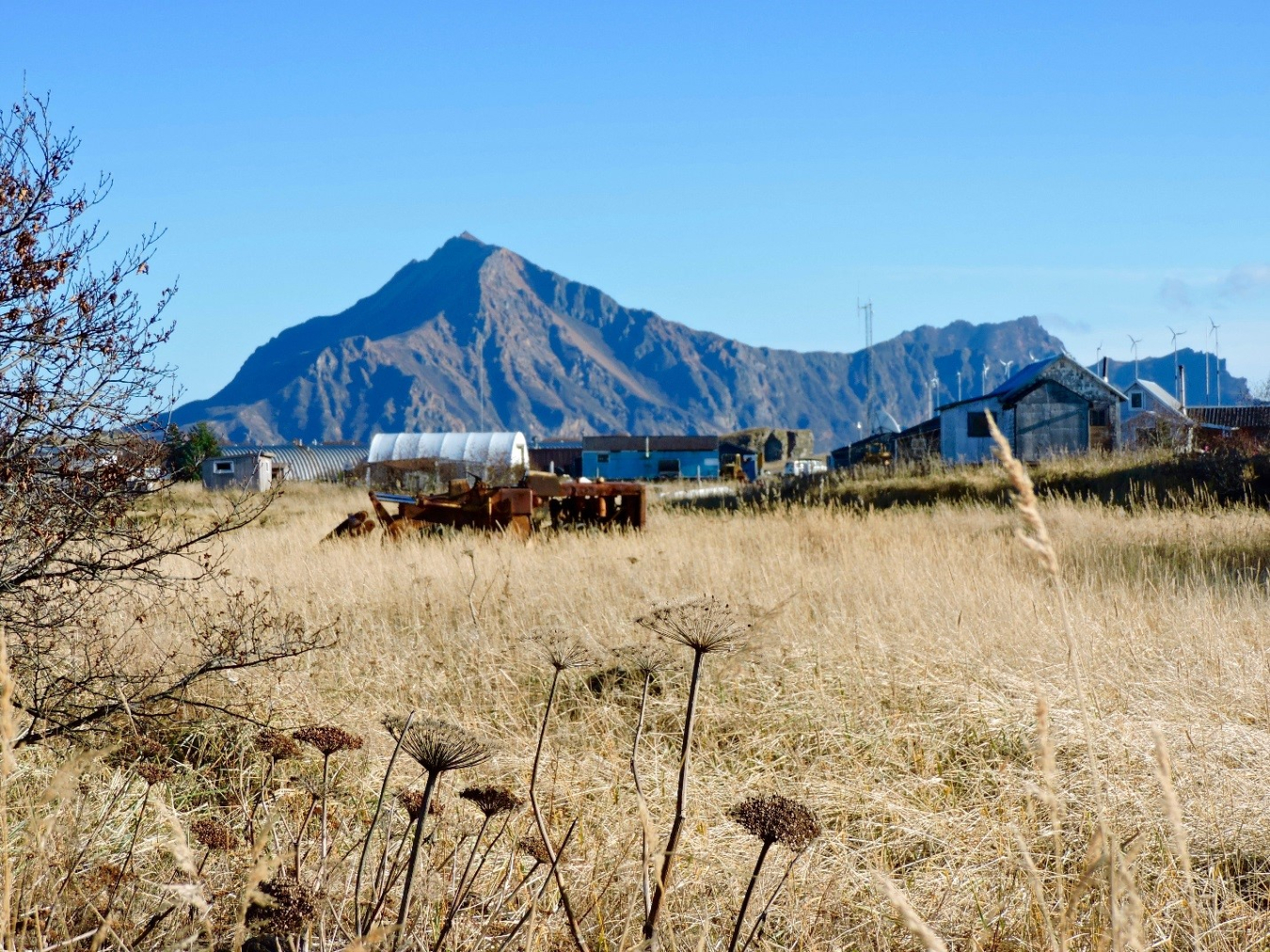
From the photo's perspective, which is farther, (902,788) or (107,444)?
(107,444)

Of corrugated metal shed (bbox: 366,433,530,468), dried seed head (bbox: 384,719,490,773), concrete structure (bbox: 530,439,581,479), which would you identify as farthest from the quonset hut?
dried seed head (bbox: 384,719,490,773)

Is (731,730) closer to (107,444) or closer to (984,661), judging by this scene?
(984,661)

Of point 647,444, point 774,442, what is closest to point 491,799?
point 647,444

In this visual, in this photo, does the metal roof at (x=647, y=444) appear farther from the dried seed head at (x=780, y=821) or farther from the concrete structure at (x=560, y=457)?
the dried seed head at (x=780, y=821)

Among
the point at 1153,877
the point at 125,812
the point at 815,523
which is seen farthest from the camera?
the point at 815,523

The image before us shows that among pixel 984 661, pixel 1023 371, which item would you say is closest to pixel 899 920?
pixel 984 661

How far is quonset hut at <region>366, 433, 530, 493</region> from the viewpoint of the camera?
42.9 metres

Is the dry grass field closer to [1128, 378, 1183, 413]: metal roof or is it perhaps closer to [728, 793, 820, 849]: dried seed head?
[728, 793, 820, 849]: dried seed head

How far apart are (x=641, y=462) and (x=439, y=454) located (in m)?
21.8

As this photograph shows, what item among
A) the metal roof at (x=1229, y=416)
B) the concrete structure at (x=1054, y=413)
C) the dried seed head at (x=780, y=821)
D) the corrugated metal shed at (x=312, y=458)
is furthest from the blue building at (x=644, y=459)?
the dried seed head at (x=780, y=821)

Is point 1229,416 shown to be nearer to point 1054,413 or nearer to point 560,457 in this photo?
point 1054,413

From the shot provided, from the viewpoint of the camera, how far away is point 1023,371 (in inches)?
1686

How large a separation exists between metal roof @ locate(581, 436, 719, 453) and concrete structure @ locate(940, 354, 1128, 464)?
1425 inches

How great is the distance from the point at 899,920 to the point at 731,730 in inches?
72.0
